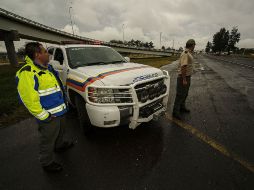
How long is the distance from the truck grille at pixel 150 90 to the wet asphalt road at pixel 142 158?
2.96ft

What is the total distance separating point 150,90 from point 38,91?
1951 mm

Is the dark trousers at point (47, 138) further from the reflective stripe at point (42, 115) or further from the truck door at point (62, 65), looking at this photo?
the truck door at point (62, 65)

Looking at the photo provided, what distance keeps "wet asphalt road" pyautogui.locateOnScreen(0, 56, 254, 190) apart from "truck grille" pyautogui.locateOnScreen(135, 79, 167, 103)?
90 centimetres

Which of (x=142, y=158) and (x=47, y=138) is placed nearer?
(x=47, y=138)

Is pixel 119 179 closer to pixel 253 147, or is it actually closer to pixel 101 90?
pixel 101 90

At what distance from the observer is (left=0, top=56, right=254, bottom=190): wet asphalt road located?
7.70 ft

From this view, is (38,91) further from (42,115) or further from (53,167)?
(53,167)

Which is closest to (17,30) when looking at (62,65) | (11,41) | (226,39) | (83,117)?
(11,41)

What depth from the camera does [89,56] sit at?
426 centimetres

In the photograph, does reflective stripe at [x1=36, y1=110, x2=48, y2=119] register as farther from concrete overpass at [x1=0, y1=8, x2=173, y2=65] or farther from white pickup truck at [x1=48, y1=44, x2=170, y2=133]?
concrete overpass at [x1=0, y1=8, x2=173, y2=65]

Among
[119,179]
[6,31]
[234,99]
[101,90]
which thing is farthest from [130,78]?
[6,31]

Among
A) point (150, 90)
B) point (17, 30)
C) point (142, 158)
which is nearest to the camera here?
point (142, 158)

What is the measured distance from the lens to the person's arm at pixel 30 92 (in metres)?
2.14

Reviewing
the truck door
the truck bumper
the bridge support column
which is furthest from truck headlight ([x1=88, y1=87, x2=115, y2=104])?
the bridge support column
